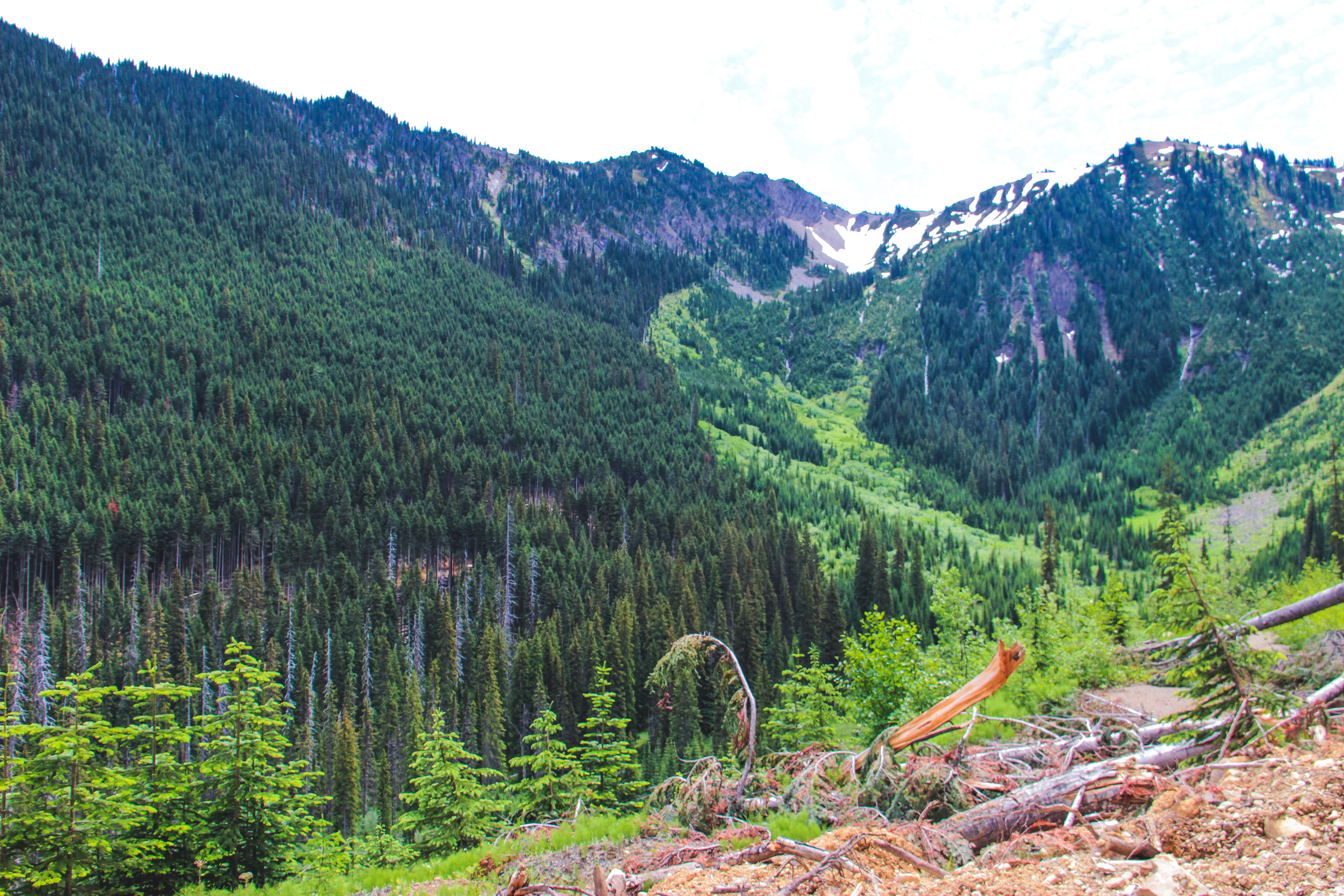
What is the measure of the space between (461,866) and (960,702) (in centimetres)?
944

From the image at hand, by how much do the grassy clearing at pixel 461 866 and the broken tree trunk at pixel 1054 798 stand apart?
6.04m

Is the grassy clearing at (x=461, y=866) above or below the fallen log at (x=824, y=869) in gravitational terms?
below

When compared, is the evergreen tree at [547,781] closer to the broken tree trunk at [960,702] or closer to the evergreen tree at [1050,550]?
the broken tree trunk at [960,702]

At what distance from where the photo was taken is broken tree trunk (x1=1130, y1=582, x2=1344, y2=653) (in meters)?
7.40

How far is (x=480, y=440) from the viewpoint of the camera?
458 feet

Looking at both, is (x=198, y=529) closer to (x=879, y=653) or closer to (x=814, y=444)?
(x=879, y=653)

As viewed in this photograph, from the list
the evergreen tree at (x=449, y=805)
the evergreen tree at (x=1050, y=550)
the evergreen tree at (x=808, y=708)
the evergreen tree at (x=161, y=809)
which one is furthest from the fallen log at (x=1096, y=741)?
the evergreen tree at (x=1050, y=550)

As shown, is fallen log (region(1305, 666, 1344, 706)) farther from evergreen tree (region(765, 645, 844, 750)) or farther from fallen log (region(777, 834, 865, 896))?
evergreen tree (region(765, 645, 844, 750))

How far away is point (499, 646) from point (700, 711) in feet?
78.7

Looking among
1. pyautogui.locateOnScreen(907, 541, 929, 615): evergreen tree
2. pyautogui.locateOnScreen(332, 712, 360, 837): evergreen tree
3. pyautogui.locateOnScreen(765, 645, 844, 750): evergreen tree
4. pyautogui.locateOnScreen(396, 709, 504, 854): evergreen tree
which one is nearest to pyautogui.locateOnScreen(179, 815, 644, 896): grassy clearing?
pyautogui.locateOnScreen(396, 709, 504, 854): evergreen tree

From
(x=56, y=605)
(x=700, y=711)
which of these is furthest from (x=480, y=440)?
(x=700, y=711)

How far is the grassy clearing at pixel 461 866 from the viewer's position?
37.1ft

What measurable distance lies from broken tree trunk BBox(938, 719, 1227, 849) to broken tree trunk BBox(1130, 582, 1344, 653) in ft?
3.19

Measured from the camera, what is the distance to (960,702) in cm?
903
